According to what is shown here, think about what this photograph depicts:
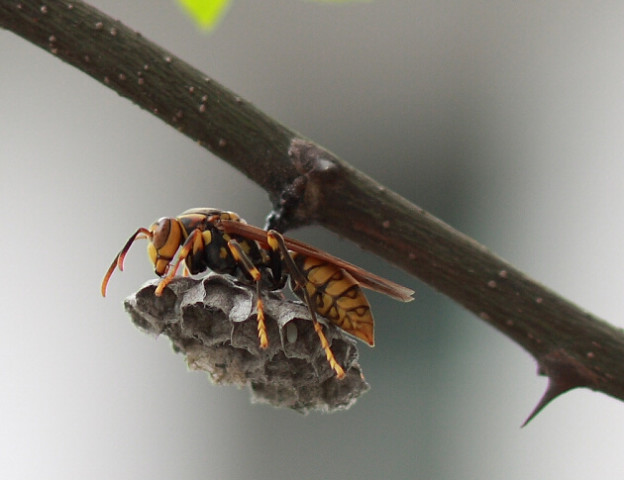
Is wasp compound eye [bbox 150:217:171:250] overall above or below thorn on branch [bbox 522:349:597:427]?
above

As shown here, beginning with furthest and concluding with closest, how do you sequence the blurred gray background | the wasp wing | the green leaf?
1. the blurred gray background
2. the wasp wing
3. the green leaf

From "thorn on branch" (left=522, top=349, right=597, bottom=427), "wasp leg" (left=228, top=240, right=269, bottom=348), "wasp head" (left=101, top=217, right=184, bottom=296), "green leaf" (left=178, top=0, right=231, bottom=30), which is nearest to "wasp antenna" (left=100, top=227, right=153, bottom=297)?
"wasp head" (left=101, top=217, right=184, bottom=296)

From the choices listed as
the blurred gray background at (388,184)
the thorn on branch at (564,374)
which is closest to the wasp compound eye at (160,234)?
the thorn on branch at (564,374)

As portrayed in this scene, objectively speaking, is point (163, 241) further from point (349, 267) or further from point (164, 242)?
point (349, 267)

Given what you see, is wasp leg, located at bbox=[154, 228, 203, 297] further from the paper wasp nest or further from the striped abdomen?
the striped abdomen

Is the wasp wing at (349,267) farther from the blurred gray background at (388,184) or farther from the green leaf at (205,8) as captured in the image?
the blurred gray background at (388,184)

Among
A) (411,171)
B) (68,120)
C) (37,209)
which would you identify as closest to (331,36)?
(411,171)

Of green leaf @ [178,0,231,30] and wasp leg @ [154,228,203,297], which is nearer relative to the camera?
green leaf @ [178,0,231,30]
